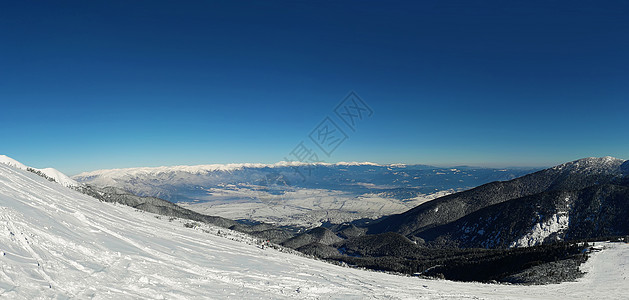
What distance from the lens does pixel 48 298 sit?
35.1 feet

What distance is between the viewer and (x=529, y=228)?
496ft

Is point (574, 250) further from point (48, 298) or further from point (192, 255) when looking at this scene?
point (48, 298)

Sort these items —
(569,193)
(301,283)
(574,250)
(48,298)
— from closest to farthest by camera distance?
(48,298) < (301,283) < (574,250) < (569,193)

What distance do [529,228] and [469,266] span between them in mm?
95267

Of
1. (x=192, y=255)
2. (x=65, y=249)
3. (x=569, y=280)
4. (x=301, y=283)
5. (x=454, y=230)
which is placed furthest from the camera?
(x=454, y=230)

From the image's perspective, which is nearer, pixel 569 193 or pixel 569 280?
pixel 569 280

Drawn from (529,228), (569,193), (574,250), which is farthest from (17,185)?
(569,193)

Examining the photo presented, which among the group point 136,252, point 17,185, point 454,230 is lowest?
point 454,230

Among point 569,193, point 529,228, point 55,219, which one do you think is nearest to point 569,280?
point 55,219

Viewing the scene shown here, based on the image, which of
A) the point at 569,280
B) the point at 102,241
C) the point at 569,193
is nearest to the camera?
the point at 102,241

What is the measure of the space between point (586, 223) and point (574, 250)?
118522 mm

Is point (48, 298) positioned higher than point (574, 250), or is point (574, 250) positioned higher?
point (48, 298)

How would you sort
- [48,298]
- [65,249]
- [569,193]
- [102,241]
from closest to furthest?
1. [48,298]
2. [65,249]
3. [102,241]
4. [569,193]

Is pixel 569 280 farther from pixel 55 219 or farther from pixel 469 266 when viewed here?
pixel 55 219
